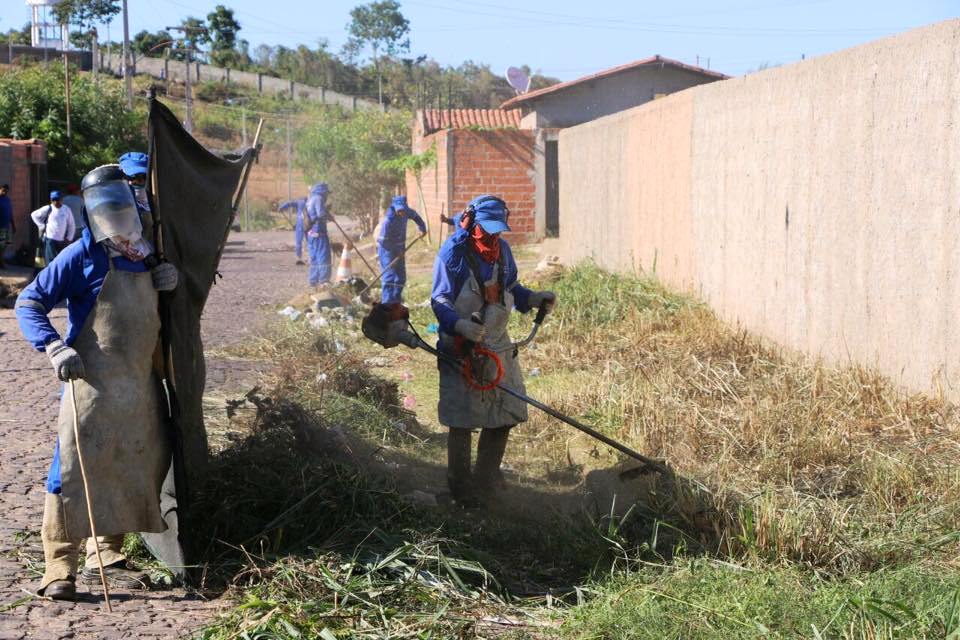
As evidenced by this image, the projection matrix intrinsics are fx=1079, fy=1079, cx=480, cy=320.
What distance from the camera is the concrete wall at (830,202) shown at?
6.68 m

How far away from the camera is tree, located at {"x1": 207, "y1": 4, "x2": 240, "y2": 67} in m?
73.7

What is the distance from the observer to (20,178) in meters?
20.8

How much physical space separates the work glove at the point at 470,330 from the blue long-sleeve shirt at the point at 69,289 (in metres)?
1.72

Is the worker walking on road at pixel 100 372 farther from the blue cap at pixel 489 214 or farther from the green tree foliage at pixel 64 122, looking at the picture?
the green tree foliage at pixel 64 122

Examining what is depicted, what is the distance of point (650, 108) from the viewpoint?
12289mm

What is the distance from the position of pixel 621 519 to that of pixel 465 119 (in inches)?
1069

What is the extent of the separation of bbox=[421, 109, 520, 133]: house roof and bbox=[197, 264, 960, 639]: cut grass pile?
22.6 m

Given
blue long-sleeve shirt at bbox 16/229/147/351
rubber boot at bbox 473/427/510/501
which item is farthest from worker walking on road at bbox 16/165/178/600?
rubber boot at bbox 473/427/510/501

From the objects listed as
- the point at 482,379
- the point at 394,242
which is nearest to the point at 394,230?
the point at 394,242

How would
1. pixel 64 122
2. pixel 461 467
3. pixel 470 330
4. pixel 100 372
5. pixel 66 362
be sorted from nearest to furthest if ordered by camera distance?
pixel 66 362, pixel 100 372, pixel 470 330, pixel 461 467, pixel 64 122

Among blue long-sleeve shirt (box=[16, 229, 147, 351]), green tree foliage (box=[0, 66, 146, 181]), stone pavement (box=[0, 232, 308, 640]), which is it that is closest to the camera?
stone pavement (box=[0, 232, 308, 640])

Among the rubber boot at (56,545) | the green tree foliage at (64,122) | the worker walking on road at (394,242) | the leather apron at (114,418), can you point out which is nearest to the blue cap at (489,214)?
the leather apron at (114,418)

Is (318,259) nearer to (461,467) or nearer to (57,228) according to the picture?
(57,228)

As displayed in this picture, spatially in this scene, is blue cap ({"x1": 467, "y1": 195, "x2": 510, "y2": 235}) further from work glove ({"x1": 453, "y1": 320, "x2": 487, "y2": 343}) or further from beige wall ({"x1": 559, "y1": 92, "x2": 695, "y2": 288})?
beige wall ({"x1": 559, "y1": 92, "x2": 695, "y2": 288})
